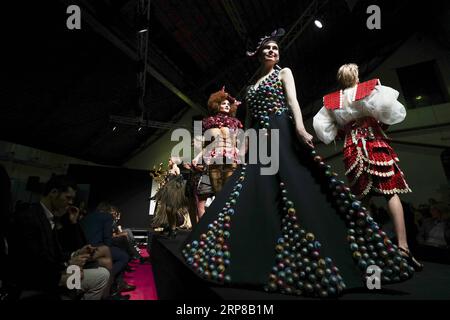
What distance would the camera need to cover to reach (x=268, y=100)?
66.2 inches

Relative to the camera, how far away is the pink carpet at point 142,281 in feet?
10.1

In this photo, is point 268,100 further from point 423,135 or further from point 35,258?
point 423,135

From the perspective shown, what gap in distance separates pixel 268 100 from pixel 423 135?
7.24 meters

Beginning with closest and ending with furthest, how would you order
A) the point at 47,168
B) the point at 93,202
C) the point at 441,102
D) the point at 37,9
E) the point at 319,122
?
1. the point at 319,122
2. the point at 37,9
3. the point at 441,102
4. the point at 47,168
5. the point at 93,202

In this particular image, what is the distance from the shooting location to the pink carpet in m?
3.07

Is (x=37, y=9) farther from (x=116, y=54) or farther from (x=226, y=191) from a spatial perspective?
(x=226, y=191)

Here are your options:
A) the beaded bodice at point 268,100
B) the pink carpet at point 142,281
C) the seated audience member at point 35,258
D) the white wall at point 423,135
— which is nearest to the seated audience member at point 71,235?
the seated audience member at point 35,258

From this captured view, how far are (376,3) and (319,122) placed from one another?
6.09 m

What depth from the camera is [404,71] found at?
23.4 feet

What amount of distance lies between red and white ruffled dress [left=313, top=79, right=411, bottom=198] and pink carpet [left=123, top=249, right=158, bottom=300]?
2.65 m

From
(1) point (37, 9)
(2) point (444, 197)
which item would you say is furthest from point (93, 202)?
(2) point (444, 197)

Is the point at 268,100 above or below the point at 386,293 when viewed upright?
above

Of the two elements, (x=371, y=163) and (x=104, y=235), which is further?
(x=104, y=235)

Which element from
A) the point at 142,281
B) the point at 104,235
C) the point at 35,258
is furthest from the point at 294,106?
the point at 142,281
